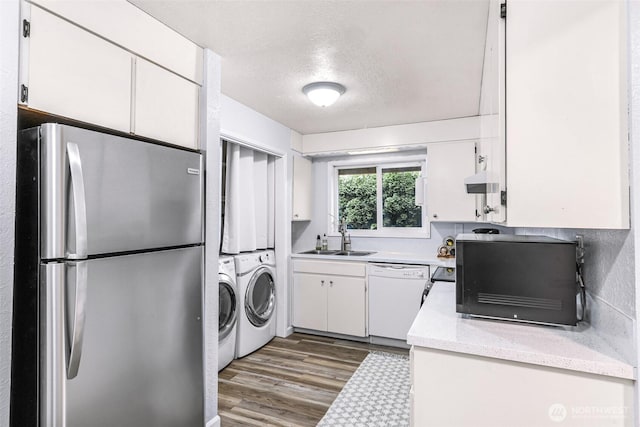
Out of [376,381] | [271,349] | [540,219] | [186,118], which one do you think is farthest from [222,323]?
[540,219]

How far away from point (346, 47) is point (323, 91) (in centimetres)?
56

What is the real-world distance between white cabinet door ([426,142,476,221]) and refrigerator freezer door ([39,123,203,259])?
252 cm

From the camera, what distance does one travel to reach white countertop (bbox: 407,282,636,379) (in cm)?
107

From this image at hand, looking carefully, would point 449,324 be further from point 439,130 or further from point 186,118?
point 439,130

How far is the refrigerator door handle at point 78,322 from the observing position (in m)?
1.28

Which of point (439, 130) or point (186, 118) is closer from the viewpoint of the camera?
point (186, 118)

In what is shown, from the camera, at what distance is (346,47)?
6.80 feet

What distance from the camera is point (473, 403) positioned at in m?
1.23

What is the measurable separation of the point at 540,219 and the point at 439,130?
2.69 metres

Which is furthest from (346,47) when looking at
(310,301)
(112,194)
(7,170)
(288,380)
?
(310,301)

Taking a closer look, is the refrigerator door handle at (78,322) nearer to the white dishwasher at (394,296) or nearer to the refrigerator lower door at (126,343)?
the refrigerator lower door at (126,343)

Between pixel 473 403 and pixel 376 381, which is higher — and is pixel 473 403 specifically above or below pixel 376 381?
above

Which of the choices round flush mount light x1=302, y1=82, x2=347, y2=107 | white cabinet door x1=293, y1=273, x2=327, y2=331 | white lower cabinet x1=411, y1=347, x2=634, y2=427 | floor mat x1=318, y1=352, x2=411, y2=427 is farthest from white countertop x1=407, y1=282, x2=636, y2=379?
white cabinet door x1=293, y1=273, x2=327, y2=331

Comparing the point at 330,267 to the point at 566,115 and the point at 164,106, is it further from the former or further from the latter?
the point at 566,115
